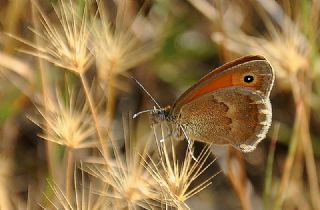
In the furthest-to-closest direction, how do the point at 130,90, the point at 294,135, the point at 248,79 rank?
the point at 130,90 < the point at 294,135 < the point at 248,79

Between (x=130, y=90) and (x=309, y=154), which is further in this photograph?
(x=130, y=90)

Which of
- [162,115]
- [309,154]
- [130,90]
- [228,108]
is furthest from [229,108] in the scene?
[130,90]

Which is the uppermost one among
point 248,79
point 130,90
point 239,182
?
point 130,90

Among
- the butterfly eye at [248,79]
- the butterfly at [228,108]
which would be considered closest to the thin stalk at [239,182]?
the butterfly at [228,108]

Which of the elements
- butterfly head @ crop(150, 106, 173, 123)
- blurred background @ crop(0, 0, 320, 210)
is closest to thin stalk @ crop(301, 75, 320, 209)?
blurred background @ crop(0, 0, 320, 210)

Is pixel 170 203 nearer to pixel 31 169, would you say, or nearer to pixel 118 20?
pixel 118 20

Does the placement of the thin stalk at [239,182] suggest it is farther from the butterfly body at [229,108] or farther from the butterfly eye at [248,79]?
the butterfly eye at [248,79]

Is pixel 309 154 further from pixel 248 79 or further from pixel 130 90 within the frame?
pixel 130 90
